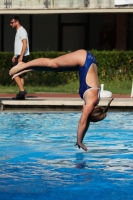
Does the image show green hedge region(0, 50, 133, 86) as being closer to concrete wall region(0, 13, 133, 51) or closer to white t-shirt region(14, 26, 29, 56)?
concrete wall region(0, 13, 133, 51)

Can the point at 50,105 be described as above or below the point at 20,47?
below

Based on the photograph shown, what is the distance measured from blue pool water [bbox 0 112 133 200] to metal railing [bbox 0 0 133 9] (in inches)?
406

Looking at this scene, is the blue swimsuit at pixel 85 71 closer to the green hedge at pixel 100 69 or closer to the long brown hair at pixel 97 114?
the long brown hair at pixel 97 114

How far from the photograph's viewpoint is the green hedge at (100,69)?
23.4 m

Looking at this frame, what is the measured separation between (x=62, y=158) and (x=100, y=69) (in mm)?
13427

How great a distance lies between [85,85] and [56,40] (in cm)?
1952

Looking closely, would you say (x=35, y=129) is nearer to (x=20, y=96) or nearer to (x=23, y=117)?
(x=23, y=117)

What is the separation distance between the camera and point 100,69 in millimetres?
23688

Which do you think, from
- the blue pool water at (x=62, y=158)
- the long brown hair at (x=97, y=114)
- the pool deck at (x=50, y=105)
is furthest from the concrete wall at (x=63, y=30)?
Result: the long brown hair at (x=97, y=114)

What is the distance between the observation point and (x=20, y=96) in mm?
16781

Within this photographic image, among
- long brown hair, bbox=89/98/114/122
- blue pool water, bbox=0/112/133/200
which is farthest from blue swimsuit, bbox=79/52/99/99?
blue pool water, bbox=0/112/133/200

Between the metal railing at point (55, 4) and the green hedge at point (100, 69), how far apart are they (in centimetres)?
246

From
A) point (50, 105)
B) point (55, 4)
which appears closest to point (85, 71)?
point (50, 105)

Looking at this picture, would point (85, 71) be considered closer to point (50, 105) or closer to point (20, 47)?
point (50, 105)
